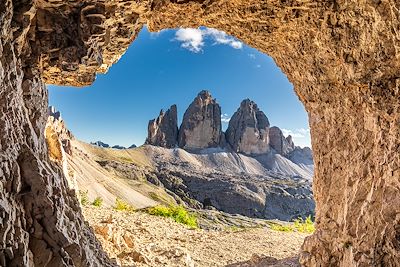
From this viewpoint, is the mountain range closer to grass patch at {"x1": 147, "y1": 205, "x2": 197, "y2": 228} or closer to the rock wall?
grass patch at {"x1": 147, "y1": 205, "x2": 197, "y2": 228}

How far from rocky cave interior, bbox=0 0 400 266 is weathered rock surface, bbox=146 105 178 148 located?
13868cm

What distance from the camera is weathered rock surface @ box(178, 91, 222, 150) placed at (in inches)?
5773

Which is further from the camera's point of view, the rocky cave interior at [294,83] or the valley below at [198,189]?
the valley below at [198,189]

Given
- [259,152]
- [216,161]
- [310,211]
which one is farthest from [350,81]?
[259,152]

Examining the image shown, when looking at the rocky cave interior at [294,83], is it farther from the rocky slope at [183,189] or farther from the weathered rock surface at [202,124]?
the weathered rock surface at [202,124]

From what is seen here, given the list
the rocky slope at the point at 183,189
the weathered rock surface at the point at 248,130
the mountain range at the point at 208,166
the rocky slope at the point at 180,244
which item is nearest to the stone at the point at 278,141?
the mountain range at the point at 208,166

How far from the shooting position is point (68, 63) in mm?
7348

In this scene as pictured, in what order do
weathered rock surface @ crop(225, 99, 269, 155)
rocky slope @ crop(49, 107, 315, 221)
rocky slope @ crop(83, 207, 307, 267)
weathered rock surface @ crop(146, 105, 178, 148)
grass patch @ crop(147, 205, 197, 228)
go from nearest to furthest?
rocky slope @ crop(83, 207, 307, 267) < grass patch @ crop(147, 205, 197, 228) < rocky slope @ crop(49, 107, 315, 221) < weathered rock surface @ crop(146, 105, 178, 148) < weathered rock surface @ crop(225, 99, 269, 155)

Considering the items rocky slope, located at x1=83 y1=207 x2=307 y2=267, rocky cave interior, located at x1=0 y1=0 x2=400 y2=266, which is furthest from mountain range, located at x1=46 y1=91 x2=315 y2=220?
rocky cave interior, located at x1=0 y1=0 x2=400 y2=266

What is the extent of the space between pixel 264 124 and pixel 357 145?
148606mm

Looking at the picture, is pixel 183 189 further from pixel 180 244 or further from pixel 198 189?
pixel 180 244

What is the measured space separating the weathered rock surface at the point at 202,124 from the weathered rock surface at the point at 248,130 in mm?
7281

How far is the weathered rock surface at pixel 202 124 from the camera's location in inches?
5773

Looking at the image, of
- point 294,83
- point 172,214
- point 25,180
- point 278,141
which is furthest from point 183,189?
point 25,180
